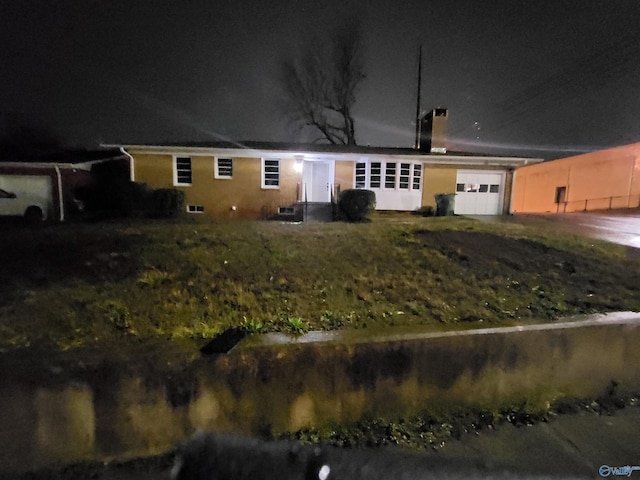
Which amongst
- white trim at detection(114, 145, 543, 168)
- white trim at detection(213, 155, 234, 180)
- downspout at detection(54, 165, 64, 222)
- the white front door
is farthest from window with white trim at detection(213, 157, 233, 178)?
downspout at detection(54, 165, 64, 222)

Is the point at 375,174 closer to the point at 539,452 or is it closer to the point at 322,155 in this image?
the point at 322,155

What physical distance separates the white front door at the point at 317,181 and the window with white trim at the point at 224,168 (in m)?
3.40

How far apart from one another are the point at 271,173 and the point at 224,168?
6.81 ft

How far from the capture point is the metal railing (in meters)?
22.1

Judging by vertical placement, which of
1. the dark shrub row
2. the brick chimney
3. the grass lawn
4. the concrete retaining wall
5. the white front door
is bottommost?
the concrete retaining wall

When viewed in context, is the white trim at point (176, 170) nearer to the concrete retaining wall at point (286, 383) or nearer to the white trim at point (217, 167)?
the white trim at point (217, 167)

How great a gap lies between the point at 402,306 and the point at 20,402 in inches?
143

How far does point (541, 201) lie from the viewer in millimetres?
28891

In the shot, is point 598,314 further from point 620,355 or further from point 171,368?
point 171,368

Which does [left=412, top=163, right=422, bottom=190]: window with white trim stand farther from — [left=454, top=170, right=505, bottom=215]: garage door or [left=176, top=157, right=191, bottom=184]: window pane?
[left=176, top=157, right=191, bottom=184]: window pane

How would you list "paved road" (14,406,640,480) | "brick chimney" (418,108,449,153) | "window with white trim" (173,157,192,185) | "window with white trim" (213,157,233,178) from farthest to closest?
"brick chimney" (418,108,449,153) → "window with white trim" (213,157,233,178) → "window with white trim" (173,157,192,185) → "paved road" (14,406,640,480)

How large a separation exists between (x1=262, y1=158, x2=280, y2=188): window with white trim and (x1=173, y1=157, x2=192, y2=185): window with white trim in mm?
3277

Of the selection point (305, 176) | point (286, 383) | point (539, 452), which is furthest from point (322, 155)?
point (539, 452)

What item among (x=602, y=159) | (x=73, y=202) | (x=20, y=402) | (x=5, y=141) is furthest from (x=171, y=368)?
(x=5, y=141)
